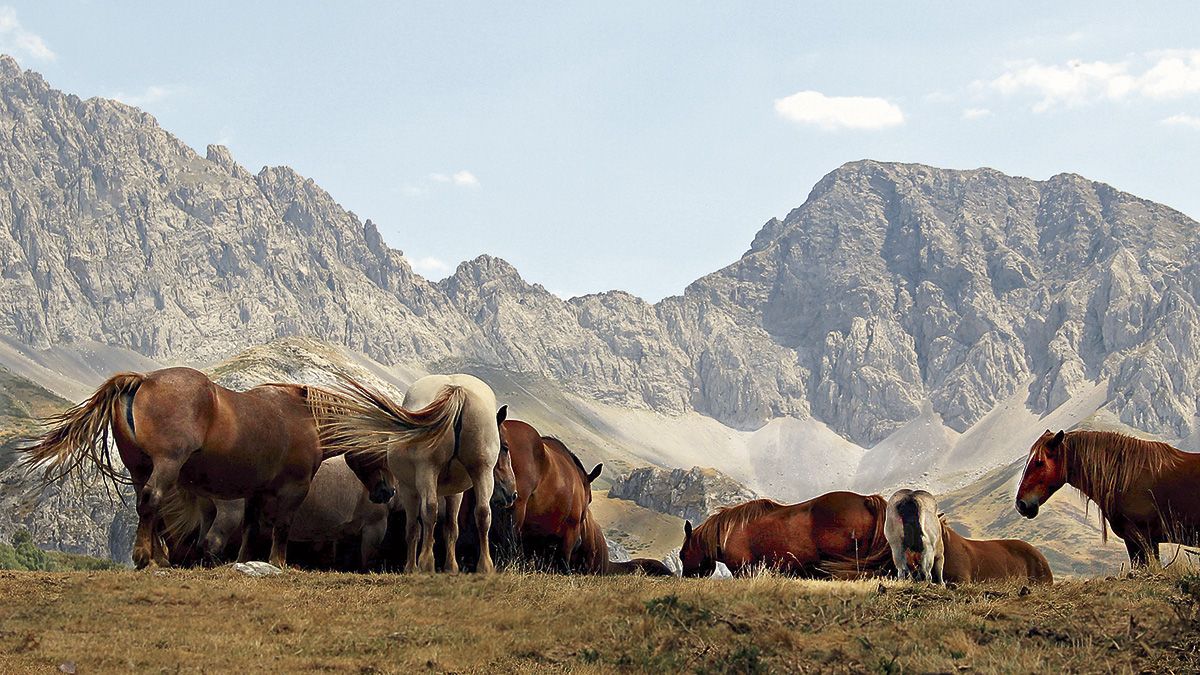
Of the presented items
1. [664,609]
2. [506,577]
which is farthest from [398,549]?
[664,609]

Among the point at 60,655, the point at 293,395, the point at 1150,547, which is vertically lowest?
the point at 60,655

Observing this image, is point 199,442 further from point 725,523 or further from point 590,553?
point 725,523

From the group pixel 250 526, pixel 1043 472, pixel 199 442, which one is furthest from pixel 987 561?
pixel 199 442

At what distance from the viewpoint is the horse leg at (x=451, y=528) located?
52.9ft

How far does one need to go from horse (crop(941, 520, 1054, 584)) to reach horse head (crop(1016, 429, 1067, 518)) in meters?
0.74

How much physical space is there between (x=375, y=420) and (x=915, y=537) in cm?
825

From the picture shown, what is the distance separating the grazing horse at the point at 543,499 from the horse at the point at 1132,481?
7343 mm

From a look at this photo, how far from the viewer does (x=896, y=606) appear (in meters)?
12.0

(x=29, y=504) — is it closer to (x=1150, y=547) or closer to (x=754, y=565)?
(x=754, y=565)

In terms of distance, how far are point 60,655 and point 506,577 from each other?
5.56 meters

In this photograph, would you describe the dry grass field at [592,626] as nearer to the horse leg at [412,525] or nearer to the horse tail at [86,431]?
the horse tail at [86,431]

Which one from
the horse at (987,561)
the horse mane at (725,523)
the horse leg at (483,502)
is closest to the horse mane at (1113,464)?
the horse at (987,561)

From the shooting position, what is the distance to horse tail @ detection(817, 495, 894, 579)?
1814 cm

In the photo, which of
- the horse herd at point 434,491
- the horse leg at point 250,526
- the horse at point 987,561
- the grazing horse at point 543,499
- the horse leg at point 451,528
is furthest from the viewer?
the grazing horse at point 543,499
